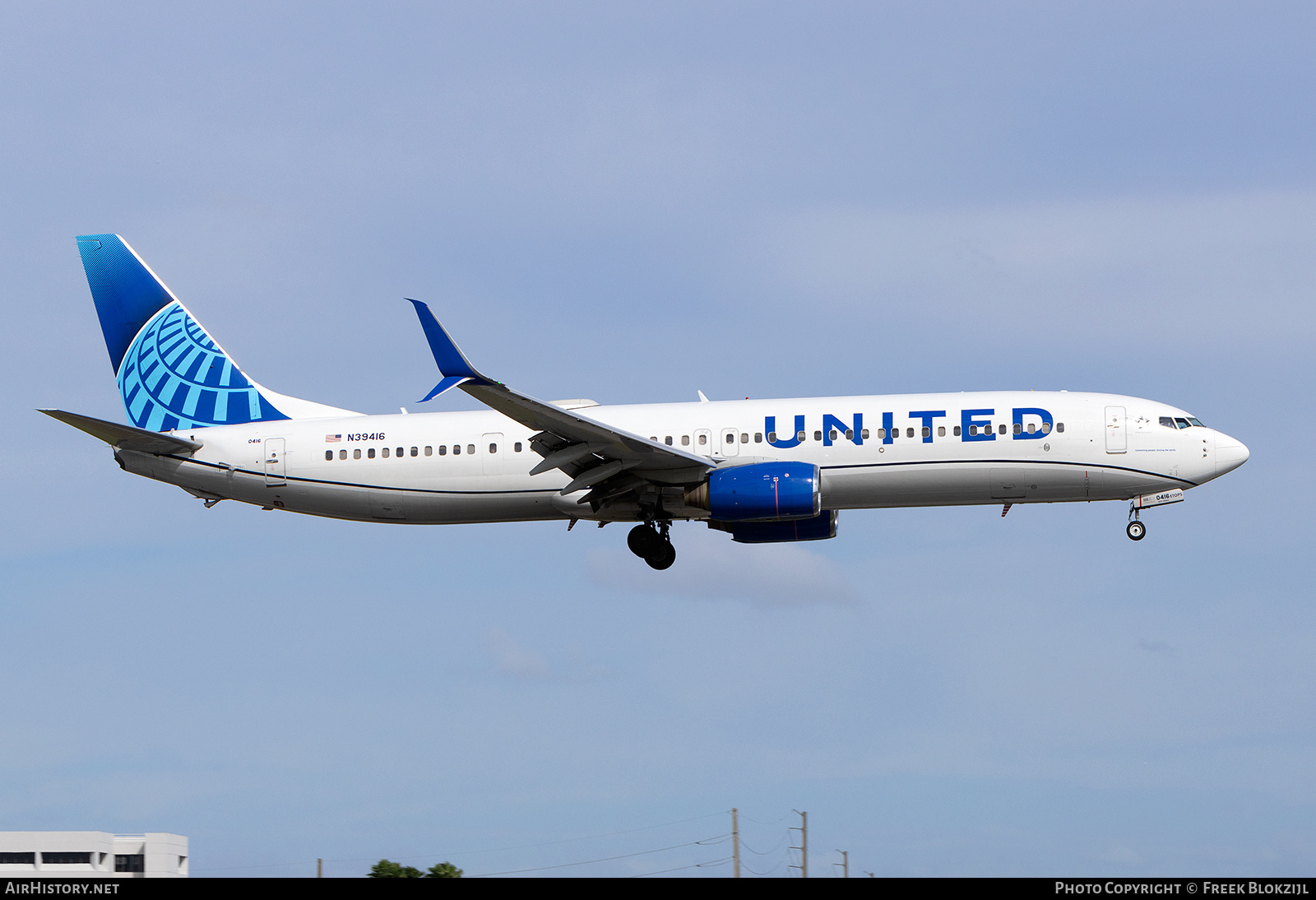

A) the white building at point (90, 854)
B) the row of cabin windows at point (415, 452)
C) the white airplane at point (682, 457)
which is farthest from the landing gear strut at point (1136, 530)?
the white building at point (90, 854)

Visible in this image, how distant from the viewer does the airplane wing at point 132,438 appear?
119 feet

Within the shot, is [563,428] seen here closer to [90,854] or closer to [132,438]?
[132,438]

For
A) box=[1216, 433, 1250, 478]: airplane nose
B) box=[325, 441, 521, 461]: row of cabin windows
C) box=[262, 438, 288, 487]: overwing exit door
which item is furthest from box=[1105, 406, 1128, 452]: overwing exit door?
box=[262, 438, 288, 487]: overwing exit door

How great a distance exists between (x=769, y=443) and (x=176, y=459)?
1614cm

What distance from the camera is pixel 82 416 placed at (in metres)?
35.5

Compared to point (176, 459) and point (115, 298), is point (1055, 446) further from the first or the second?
point (115, 298)

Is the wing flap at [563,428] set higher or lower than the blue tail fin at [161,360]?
lower

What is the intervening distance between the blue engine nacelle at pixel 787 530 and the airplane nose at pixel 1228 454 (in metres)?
9.62

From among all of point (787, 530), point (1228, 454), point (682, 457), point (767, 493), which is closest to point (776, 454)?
point (767, 493)

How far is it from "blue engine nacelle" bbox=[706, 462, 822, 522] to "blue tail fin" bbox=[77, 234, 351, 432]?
39.5ft

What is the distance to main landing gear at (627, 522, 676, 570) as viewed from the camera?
37906mm

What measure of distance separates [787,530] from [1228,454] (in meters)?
11.1

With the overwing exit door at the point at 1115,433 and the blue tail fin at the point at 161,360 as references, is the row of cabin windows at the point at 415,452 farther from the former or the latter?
the overwing exit door at the point at 1115,433
